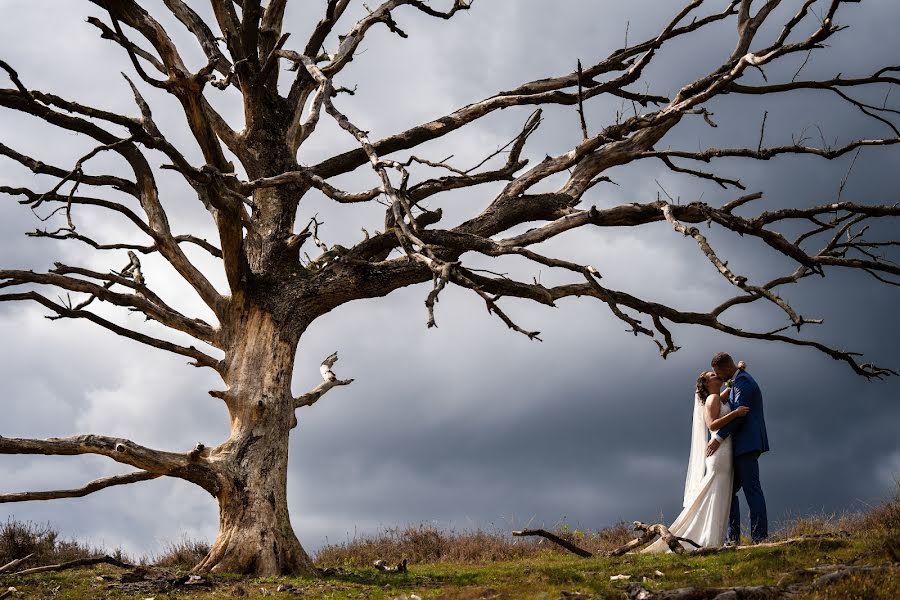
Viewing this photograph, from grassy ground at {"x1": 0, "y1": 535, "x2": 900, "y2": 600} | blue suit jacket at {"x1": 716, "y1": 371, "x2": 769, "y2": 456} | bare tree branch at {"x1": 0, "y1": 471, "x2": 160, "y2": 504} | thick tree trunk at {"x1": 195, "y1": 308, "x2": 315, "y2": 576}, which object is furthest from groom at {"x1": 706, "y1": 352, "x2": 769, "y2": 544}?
bare tree branch at {"x1": 0, "y1": 471, "x2": 160, "y2": 504}

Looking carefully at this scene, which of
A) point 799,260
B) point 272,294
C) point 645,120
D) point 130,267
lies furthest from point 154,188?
point 799,260

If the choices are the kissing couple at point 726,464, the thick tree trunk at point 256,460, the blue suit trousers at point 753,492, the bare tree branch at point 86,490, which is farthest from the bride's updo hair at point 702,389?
the bare tree branch at point 86,490

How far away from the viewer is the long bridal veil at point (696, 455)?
12.7m

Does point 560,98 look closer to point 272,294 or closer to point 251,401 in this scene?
point 272,294

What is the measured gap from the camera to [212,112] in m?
14.0

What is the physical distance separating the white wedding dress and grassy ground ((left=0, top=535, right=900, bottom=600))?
3.20 ft

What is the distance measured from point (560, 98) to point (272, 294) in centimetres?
562

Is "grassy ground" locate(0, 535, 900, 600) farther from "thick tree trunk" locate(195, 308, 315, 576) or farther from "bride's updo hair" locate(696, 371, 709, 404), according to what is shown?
"bride's updo hair" locate(696, 371, 709, 404)

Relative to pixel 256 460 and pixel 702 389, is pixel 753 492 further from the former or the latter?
pixel 256 460

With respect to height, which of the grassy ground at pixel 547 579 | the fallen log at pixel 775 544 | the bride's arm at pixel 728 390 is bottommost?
the grassy ground at pixel 547 579

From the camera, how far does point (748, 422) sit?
12258mm

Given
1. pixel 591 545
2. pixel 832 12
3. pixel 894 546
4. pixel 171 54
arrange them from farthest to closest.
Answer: pixel 591 545, pixel 171 54, pixel 832 12, pixel 894 546

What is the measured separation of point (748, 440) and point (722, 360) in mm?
1166

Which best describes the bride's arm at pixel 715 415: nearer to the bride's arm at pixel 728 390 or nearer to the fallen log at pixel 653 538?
the bride's arm at pixel 728 390
